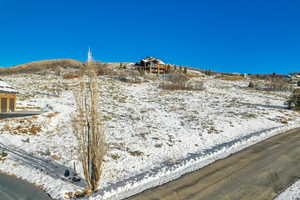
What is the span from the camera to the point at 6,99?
72.6 feet

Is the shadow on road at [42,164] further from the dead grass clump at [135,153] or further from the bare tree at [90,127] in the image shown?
the dead grass clump at [135,153]

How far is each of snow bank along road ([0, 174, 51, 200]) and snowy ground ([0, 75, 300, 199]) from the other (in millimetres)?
363

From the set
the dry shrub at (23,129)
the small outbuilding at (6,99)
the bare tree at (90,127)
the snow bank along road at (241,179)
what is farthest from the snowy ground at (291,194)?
the small outbuilding at (6,99)

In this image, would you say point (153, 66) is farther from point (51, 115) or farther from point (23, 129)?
point (23, 129)

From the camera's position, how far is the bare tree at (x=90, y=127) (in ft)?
24.8

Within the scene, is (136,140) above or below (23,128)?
below

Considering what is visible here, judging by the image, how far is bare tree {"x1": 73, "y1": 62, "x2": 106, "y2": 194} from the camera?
7.55 m

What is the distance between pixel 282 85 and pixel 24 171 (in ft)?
197

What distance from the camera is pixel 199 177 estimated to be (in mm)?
10070

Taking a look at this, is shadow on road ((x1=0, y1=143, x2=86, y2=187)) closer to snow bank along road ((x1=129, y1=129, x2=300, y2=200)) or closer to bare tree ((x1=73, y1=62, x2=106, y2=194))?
bare tree ((x1=73, y1=62, x2=106, y2=194))

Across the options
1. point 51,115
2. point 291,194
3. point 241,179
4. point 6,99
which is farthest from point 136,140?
point 6,99

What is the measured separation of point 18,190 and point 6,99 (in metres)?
16.9

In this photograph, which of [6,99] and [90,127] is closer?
[90,127]


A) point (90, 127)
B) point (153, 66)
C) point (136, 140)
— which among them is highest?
point (153, 66)
